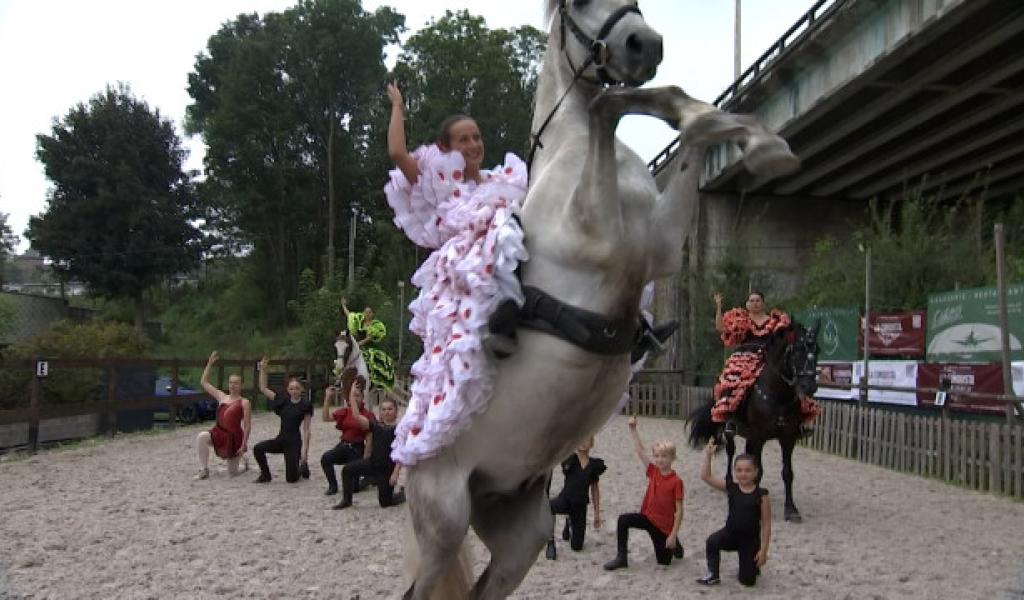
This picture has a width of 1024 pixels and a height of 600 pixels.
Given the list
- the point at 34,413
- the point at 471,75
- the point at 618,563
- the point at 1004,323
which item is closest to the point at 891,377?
the point at 1004,323

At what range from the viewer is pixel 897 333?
481 inches

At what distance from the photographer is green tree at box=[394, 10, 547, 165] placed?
2852 centimetres

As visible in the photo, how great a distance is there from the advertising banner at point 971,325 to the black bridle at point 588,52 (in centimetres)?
888

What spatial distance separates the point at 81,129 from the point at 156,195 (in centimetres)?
462

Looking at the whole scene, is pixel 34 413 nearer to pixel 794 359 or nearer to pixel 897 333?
pixel 794 359

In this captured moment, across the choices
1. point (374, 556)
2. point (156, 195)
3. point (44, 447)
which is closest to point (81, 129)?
point (156, 195)

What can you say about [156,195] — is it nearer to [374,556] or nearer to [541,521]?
[374,556]

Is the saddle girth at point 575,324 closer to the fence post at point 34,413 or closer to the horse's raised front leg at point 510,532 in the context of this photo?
the horse's raised front leg at point 510,532

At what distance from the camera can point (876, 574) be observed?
588cm

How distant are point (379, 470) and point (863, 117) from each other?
1337cm

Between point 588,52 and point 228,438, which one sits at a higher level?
point 588,52

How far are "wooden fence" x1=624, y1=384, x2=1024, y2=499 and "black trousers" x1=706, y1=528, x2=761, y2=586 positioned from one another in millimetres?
4966

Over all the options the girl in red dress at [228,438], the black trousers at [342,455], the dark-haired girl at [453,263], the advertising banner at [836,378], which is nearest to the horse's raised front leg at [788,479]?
the black trousers at [342,455]

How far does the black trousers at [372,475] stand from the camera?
27.3 feet
